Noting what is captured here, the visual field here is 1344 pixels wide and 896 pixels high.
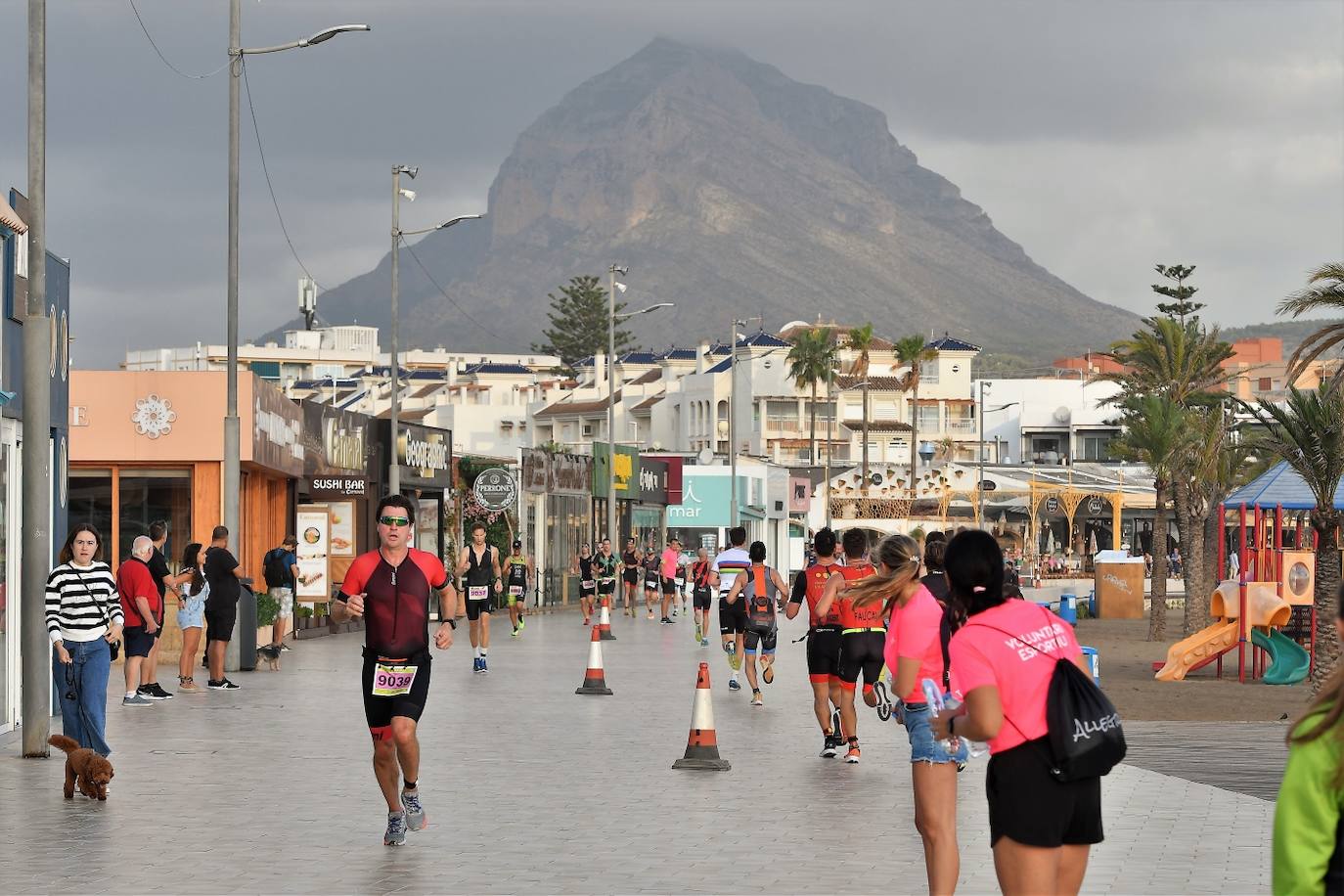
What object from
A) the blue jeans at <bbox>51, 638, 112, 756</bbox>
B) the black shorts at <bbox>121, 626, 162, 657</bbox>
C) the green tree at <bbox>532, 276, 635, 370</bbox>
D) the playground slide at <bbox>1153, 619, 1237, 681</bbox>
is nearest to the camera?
the blue jeans at <bbox>51, 638, 112, 756</bbox>

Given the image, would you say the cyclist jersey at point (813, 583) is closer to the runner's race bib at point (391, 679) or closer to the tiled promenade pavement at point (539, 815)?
the tiled promenade pavement at point (539, 815)

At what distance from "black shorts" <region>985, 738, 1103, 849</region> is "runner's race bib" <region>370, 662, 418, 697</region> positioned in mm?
4881

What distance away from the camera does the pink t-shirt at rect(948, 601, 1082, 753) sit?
6113 mm

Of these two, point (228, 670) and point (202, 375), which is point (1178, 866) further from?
point (202, 375)

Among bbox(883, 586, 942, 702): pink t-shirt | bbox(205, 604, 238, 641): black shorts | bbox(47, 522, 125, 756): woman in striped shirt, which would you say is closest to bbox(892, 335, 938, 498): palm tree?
bbox(205, 604, 238, 641): black shorts

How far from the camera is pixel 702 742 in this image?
45.8 feet

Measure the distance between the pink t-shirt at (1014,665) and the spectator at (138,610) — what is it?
12917 mm

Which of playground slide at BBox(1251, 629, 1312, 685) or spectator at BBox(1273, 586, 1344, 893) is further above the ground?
spectator at BBox(1273, 586, 1344, 893)

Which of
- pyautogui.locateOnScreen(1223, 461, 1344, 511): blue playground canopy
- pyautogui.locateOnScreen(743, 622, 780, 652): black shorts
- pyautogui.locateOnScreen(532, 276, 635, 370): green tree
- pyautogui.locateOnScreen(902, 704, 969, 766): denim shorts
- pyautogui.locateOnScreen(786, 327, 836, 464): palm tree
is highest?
pyautogui.locateOnScreen(532, 276, 635, 370): green tree

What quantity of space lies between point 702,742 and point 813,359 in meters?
97.5

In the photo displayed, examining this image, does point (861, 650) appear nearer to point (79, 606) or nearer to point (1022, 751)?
point (79, 606)

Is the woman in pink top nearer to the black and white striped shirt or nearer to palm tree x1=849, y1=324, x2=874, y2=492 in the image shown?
the black and white striped shirt

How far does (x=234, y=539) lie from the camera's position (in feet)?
78.6

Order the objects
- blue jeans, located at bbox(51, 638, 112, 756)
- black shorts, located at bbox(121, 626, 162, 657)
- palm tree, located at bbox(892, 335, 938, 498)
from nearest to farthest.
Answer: blue jeans, located at bbox(51, 638, 112, 756), black shorts, located at bbox(121, 626, 162, 657), palm tree, located at bbox(892, 335, 938, 498)
